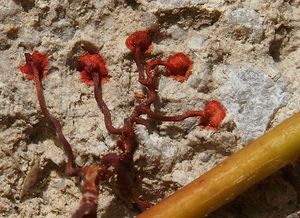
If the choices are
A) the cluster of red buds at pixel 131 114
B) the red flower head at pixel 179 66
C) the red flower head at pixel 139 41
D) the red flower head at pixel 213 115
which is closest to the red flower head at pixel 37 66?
the cluster of red buds at pixel 131 114

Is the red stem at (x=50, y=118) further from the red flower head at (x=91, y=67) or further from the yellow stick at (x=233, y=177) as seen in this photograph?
the yellow stick at (x=233, y=177)

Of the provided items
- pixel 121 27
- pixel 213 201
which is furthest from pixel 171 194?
pixel 121 27

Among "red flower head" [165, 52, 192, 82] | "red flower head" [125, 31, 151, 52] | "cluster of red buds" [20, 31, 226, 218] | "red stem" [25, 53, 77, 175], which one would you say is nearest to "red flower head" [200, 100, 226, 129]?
"cluster of red buds" [20, 31, 226, 218]

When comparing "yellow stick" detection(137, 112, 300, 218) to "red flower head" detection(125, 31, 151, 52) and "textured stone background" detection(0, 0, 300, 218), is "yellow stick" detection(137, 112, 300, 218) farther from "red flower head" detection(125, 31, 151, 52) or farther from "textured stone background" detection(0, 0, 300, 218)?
"red flower head" detection(125, 31, 151, 52)

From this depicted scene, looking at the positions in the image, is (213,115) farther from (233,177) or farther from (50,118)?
(50,118)

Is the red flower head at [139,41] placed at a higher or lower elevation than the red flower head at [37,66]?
lower
